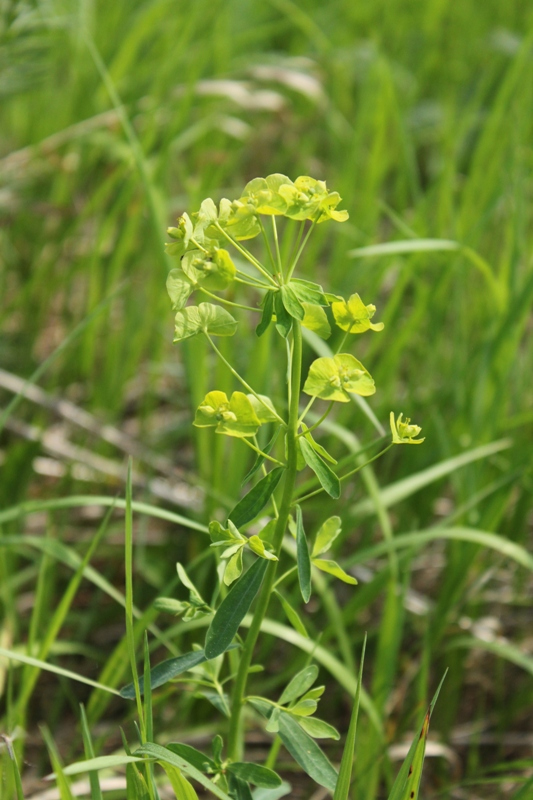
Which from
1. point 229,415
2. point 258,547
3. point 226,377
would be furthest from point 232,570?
point 226,377

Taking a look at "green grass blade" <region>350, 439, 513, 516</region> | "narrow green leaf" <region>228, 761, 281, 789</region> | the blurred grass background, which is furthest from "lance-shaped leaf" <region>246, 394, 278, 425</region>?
"green grass blade" <region>350, 439, 513, 516</region>

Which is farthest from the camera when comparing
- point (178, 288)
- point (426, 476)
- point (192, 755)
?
point (426, 476)

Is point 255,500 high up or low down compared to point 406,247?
up

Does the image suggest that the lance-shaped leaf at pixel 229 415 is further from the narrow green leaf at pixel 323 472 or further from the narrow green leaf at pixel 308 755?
the narrow green leaf at pixel 308 755

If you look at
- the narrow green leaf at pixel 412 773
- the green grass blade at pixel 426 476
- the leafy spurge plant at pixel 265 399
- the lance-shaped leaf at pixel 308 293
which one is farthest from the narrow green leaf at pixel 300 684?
the green grass blade at pixel 426 476

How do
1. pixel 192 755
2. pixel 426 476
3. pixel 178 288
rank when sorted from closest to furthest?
pixel 178 288 < pixel 192 755 < pixel 426 476

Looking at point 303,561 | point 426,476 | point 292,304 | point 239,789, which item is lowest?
point 426,476

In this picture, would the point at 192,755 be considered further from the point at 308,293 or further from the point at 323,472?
the point at 308,293
